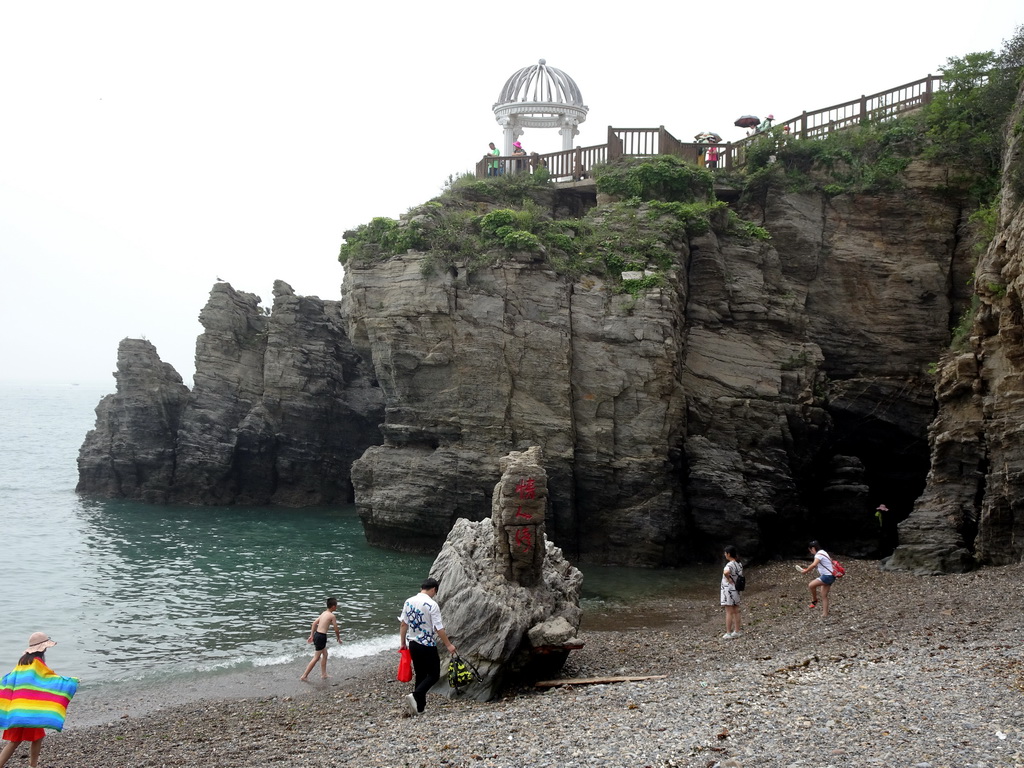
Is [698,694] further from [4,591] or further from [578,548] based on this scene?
[4,591]

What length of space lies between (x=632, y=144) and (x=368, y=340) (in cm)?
1172

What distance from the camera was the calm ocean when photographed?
1906cm

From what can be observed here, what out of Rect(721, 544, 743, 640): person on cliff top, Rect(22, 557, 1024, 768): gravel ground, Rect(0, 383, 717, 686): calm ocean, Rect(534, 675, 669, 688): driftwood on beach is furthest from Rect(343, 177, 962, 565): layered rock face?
Rect(534, 675, 669, 688): driftwood on beach

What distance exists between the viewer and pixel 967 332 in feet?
81.7

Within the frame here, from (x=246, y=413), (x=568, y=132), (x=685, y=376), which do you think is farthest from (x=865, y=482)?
(x=246, y=413)

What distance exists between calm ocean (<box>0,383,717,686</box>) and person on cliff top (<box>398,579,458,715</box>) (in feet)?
22.8

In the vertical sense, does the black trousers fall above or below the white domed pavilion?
below

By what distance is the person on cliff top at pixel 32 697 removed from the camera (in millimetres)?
10180

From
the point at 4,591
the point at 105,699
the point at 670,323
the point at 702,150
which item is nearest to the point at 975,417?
the point at 670,323

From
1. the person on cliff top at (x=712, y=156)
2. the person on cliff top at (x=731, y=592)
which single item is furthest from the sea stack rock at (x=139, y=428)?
the person on cliff top at (x=731, y=592)

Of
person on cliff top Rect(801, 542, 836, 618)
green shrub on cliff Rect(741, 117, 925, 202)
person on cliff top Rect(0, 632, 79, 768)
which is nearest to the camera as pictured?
person on cliff top Rect(0, 632, 79, 768)

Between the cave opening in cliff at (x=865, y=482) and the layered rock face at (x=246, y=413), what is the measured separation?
66.5 ft

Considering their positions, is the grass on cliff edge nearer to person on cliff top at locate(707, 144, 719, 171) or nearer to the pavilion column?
person on cliff top at locate(707, 144, 719, 171)

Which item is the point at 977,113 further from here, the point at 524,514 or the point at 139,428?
the point at 139,428
